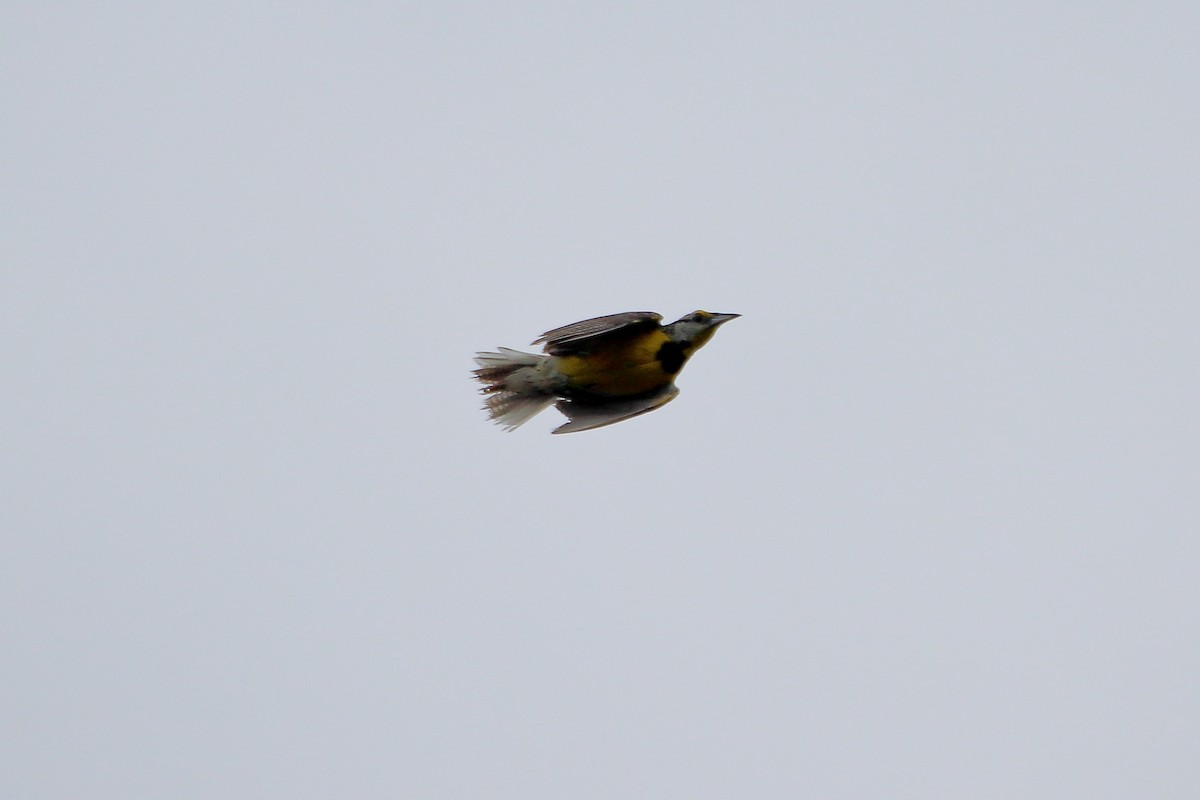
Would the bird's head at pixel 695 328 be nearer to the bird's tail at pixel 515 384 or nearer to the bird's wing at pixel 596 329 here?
the bird's wing at pixel 596 329

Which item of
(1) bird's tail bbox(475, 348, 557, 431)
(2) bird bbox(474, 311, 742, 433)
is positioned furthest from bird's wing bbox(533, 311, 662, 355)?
(1) bird's tail bbox(475, 348, 557, 431)

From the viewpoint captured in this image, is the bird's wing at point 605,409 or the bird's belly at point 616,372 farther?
the bird's belly at point 616,372

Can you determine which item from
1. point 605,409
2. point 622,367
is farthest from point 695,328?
point 605,409

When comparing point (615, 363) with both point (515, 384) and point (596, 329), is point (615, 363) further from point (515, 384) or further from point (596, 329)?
point (515, 384)

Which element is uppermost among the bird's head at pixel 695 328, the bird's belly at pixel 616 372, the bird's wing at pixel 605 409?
the bird's head at pixel 695 328

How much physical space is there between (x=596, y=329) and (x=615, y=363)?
57cm

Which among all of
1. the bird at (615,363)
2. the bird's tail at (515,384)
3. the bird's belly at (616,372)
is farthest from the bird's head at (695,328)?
the bird's tail at (515,384)

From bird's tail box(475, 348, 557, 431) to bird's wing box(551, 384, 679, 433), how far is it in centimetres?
30

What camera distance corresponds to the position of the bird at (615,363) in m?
12.8

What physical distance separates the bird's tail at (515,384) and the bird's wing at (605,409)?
30 centimetres

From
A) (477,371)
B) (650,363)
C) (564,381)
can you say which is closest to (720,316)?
(650,363)

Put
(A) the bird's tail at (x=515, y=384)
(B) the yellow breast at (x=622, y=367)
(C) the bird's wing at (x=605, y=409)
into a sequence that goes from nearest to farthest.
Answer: (C) the bird's wing at (x=605, y=409), (B) the yellow breast at (x=622, y=367), (A) the bird's tail at (x=515, y=384)

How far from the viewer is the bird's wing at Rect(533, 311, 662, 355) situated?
1263 centimetres

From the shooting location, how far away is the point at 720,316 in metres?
13.3
